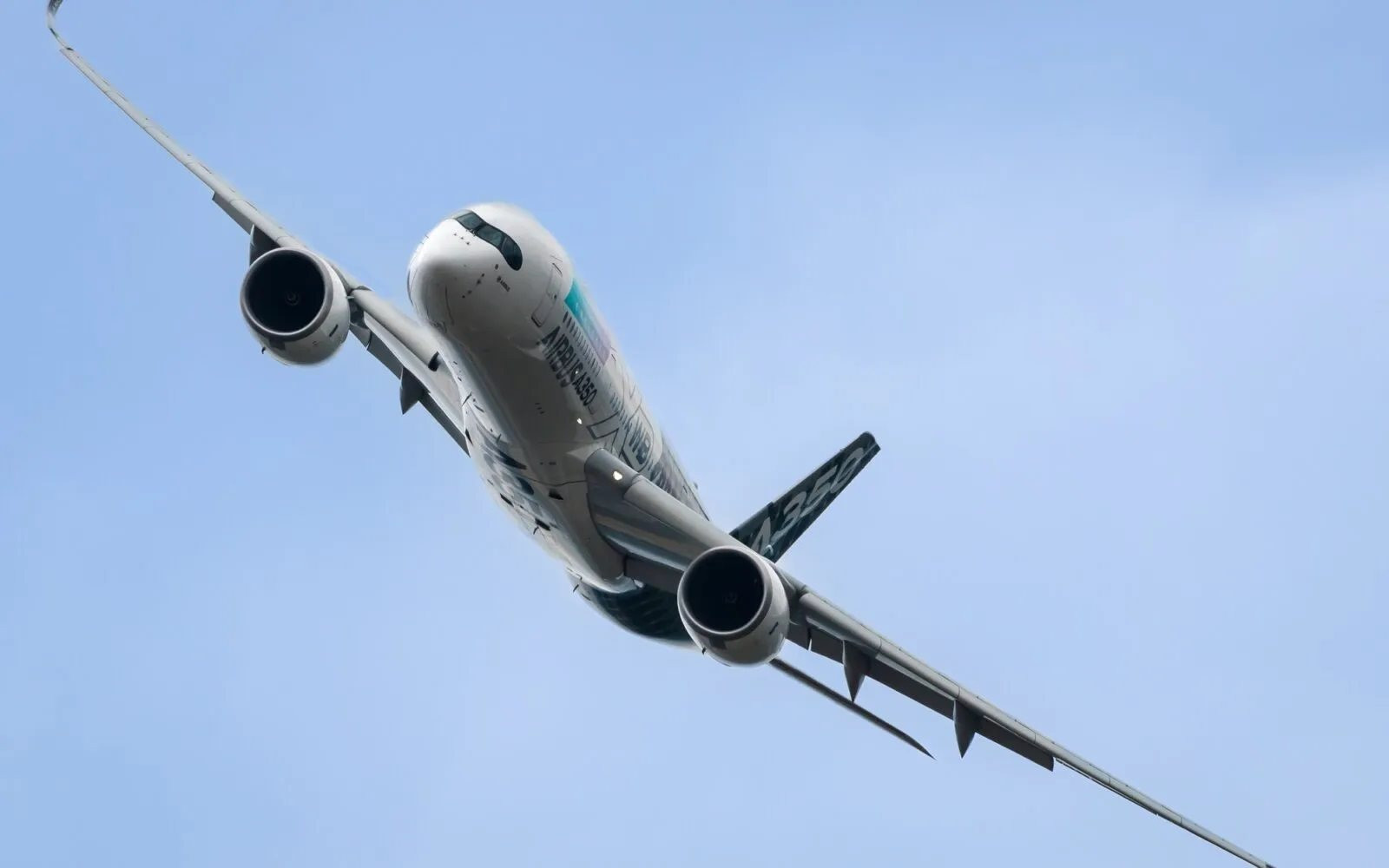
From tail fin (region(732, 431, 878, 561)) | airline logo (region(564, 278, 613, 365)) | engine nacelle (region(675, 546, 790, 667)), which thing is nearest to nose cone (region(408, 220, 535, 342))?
airline logo (region(564, 278, 613, 365))

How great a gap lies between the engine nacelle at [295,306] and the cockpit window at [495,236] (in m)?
3.84

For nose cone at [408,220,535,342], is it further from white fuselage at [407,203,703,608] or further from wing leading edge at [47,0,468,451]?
wing leading edge at [47,0,468,451]

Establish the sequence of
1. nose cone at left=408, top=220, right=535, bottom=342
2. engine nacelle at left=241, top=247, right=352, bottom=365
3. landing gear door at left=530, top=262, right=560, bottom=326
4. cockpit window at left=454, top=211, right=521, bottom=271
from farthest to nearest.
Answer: engine nacelle at left=241, top=247, right=352, bottom=365
landing gear door at left=530, top=262, right=560, bottom=326
cockpit window at left=454, top=211, right=521, bottom=271
nose cone at left=408, top=220, right=535, bottom=342

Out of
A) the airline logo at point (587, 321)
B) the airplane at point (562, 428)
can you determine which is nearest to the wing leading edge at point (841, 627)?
the airplane at point (562, 428)

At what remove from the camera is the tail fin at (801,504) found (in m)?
37.1

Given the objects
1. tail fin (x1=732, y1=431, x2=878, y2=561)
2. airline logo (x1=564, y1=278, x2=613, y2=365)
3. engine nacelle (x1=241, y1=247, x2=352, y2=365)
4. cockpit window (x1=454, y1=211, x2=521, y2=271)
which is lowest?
engine nacelle (x1=241, y1=247, x2=352, y2=365)

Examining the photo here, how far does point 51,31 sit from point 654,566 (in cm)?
1656

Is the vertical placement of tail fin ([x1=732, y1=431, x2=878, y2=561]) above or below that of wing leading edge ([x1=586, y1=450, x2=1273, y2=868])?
above

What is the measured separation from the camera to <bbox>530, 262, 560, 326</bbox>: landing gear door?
29.1 m

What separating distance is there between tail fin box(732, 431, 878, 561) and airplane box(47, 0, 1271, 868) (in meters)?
1.91

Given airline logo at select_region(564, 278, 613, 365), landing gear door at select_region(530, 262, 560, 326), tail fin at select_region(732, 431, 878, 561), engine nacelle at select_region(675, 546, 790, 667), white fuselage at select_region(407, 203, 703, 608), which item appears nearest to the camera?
white fuselage at select_region(407, 203, 703, 608)

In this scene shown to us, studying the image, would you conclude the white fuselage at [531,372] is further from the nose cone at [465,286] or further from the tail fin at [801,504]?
the tail fin at [801,504]

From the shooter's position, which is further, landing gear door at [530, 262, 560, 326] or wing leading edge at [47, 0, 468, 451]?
wing leading edge at [47, 0, 468, 451]

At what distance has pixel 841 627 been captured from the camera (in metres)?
32.2
